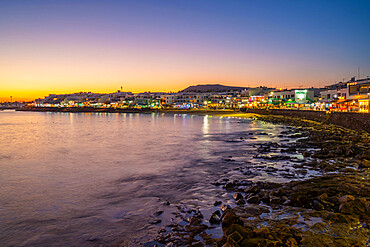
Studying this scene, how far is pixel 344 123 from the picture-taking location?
35688 millimetres

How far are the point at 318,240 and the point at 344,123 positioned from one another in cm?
3458

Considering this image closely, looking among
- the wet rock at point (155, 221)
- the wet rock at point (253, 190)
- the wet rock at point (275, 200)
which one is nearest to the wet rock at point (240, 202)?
the wet rock at point (275, 200)

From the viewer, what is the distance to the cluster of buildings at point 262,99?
2077 inches

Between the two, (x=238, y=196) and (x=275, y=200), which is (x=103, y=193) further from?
(x=275, y=200)

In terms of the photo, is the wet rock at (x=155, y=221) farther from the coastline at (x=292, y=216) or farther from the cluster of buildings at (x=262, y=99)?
the cluster of buildings at (x=262, y=99)

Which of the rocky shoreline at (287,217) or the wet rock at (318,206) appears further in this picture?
the wet rock at (318,206)

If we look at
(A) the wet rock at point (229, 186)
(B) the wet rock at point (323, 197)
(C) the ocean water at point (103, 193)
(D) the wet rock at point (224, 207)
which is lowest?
(C) the ocean water at point (103, 193)

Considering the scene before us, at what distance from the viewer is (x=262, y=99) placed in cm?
10894

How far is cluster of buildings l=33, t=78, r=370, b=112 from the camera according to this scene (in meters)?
52.8

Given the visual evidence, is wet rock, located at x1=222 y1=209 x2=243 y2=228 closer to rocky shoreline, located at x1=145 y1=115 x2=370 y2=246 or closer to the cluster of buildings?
rocky shoreline, located at x1=145 y1=115 x2=370 y2=246

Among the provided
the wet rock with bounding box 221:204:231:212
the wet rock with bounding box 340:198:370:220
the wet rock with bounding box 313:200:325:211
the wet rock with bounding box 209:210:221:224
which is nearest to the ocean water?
the wet rock with bounding box 221:204:231:212

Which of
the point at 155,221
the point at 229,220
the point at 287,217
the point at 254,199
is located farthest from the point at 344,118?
the point at 155,221

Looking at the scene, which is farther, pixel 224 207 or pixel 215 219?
pixel 224 207

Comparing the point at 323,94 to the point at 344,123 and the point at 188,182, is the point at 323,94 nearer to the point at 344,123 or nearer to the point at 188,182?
the point at 344,123
